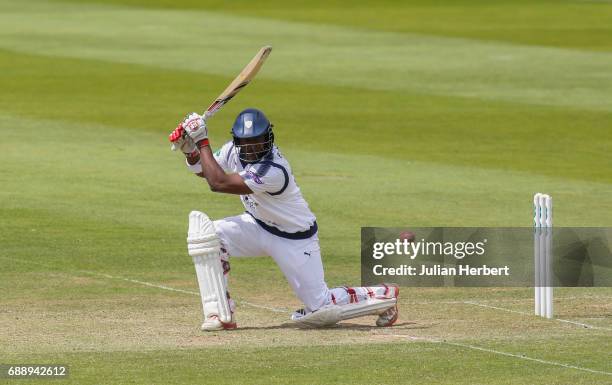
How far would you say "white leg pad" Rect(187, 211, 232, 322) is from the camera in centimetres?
1112

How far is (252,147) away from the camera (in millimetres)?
11133

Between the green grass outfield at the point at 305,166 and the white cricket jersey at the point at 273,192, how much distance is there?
2.72 feet

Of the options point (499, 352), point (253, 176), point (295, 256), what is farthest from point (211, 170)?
point (499, 352)

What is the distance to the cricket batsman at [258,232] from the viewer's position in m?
11.0

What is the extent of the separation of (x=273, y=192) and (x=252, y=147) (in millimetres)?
364

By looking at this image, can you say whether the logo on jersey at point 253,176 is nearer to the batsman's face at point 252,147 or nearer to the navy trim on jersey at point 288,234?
the batsman's face at point 252,147

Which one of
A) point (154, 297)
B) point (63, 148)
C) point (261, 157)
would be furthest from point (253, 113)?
point (63, 148)

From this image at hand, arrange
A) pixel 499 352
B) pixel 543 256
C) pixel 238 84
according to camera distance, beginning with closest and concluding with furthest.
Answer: pixel 499 352
pixel 543 256
pixel 238 84

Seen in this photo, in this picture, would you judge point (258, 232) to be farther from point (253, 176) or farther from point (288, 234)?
point (253, 176)

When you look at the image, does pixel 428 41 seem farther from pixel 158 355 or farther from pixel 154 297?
pixel 158 355

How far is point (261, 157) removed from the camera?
440 inches

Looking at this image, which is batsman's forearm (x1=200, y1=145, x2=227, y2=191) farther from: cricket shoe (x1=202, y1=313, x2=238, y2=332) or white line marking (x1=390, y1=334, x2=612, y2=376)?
white line marking (x1=390, y1=334, x2=612, y2=376)

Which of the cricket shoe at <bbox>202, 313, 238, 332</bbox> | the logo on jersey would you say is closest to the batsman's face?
the logo on jersey

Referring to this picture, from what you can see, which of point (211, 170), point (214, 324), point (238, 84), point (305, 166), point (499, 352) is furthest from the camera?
point (305, 166)
